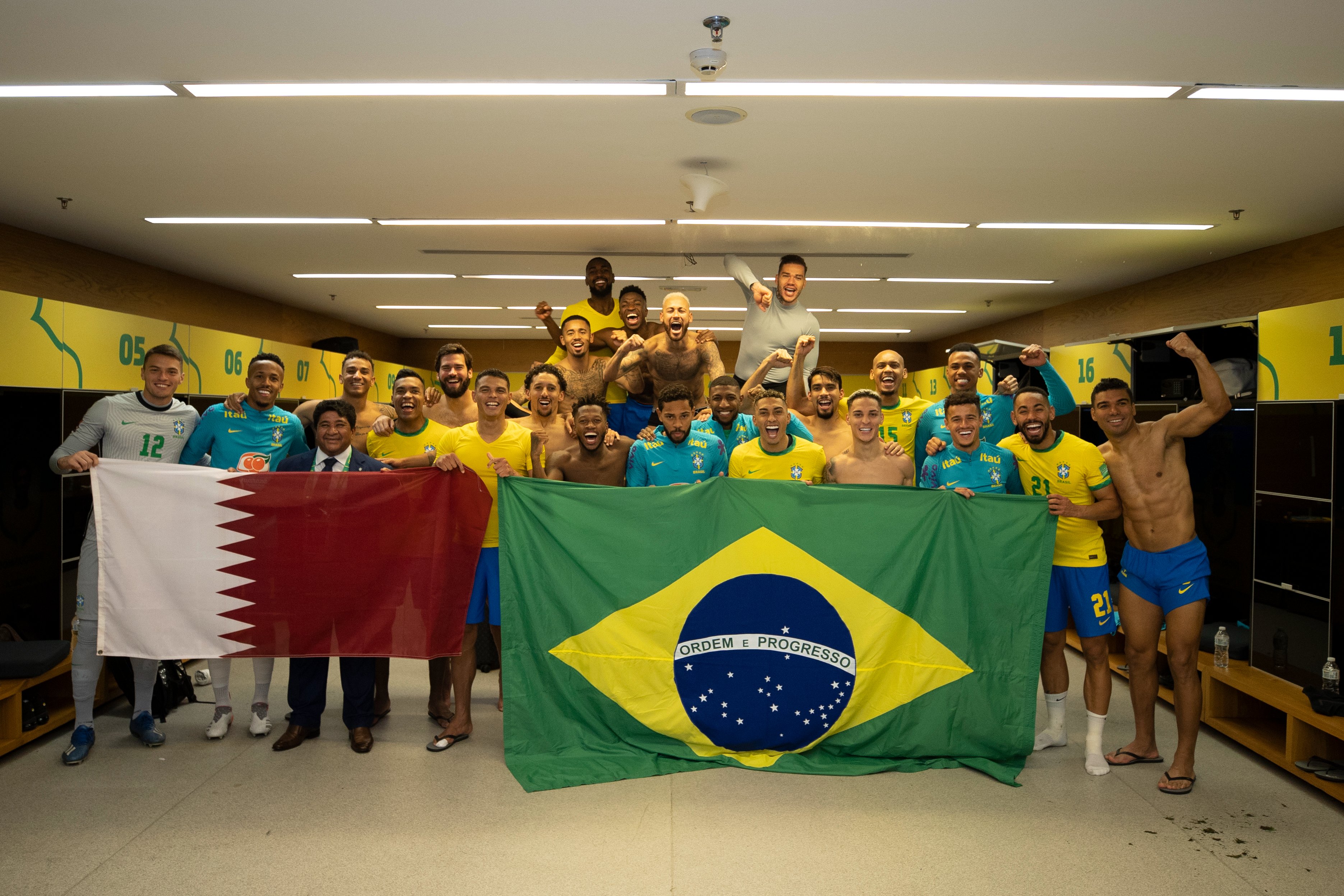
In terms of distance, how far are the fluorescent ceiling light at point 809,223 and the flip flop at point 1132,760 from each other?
4126 mm

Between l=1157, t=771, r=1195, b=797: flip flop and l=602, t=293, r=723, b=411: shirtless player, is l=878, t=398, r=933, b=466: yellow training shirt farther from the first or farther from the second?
l=1157, t=771, r=1195, b=797: flip flop

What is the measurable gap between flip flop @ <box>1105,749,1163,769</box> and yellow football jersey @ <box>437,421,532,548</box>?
3.14 metres

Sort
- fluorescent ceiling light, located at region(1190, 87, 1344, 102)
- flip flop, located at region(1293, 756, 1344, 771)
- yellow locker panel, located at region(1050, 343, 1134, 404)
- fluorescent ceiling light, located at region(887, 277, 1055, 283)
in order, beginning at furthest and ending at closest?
fluorescent ceiling light, located at region(887, 277, 1055, 283)
yellow locker panel, located at region(1050, 343, 1134, 404)
fluorescent ceiling light, located at region(1190, 87, 1344, 102)
flip flop, located at region(1293, 756, 1344, 771)

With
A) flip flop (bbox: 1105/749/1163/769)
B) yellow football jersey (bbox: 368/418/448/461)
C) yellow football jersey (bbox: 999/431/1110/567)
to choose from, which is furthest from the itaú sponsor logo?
flip flop (bbox: 1105/749/1163/769)

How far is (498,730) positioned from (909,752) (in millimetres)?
2045

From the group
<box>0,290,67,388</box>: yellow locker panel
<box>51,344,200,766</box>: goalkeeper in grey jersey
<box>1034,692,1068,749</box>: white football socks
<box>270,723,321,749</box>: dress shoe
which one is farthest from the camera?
<box>0,290,67,388</box>: yellow locker panel

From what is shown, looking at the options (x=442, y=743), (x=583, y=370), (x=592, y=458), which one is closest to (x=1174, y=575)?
(x=592, y=458)

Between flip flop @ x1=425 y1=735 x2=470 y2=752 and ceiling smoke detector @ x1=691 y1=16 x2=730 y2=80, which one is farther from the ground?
ceiling smoke detector @ x1=691 y1=16 x2=730 y2=80

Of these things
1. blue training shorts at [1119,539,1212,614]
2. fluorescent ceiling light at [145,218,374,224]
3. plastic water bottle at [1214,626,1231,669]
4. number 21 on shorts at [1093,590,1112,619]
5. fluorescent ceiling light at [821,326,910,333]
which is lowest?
plastic water bottle at [1214,626,1231,669]

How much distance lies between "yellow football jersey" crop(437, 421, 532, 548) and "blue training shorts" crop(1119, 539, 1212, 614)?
2.95 metres

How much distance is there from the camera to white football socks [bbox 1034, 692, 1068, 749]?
4.10m

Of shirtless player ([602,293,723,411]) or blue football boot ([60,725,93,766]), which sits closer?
blue football boot ([60,725,93,766])

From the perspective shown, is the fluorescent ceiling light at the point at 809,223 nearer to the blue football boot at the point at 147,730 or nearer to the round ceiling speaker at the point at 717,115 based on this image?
the round ceiling speaker at the point at 717,115

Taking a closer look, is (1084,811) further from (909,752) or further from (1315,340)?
(1315,340)
